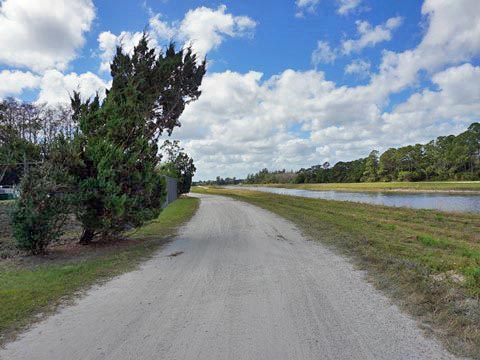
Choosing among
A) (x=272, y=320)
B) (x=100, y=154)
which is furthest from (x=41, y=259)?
(x=272, y=320)

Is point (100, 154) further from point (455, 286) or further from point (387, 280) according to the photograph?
point (455, 286)

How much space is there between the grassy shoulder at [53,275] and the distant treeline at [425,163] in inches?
3200

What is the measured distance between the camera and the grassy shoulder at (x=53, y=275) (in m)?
4.06

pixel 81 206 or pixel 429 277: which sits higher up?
pixel 81 206

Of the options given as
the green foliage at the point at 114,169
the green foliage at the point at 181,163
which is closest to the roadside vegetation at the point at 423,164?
the green foliage at the point at 181,163

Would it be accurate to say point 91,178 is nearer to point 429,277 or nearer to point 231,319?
point 231,319

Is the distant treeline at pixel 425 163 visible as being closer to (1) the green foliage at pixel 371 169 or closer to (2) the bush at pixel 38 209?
(1) the green foliage at pixel 371 169

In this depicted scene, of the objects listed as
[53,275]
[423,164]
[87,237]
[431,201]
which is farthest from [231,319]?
[423,164]

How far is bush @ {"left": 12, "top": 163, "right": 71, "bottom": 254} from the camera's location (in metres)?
6.84

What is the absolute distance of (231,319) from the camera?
12.4 feet

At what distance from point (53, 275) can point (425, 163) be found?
94724 mm

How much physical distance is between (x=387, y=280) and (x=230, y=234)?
5.63 metres

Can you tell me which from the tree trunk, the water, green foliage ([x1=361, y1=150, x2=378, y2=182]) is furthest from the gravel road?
green foliage ([x1=361, y1=150, x2=378, y2=182])

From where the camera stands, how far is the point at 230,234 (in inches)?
404
